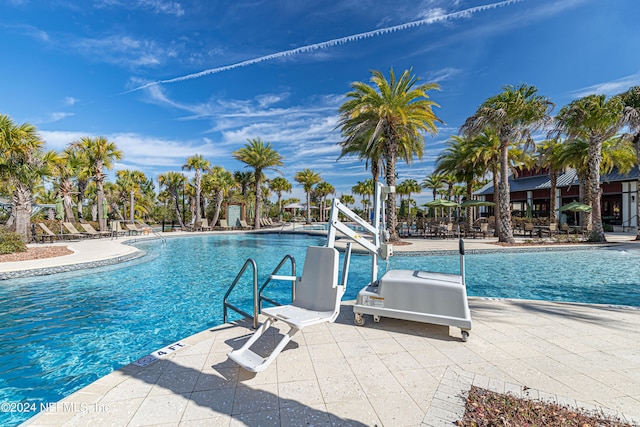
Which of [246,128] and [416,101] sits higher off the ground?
[246,128]

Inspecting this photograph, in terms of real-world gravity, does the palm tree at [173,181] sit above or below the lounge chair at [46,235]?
above

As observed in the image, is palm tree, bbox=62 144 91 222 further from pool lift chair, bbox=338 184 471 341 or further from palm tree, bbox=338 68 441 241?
pool lift chair, bbox=338 184 471 341

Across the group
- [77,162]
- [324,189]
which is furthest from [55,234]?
[324,189]

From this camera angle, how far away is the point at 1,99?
547 inches

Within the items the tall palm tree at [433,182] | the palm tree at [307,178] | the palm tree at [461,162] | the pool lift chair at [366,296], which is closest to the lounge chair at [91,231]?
the pool lift chair at [366,296]

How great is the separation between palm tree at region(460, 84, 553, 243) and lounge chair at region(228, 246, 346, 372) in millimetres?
14282

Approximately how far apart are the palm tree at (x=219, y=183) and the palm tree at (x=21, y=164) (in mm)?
15319

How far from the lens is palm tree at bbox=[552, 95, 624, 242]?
44.5 feet

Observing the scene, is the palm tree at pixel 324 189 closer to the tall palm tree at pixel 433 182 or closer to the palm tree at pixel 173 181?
the tall palm tree at pixel 433 182

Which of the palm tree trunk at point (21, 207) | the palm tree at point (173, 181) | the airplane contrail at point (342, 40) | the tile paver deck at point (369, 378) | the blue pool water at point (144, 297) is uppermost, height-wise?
the airplane contrail at point (342, 40)

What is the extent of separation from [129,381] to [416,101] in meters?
15.6

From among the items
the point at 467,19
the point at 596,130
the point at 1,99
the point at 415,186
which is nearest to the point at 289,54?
the point at 467,19

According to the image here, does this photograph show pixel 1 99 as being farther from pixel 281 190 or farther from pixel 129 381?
pixel 281 190

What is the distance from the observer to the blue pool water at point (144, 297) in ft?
12.0
